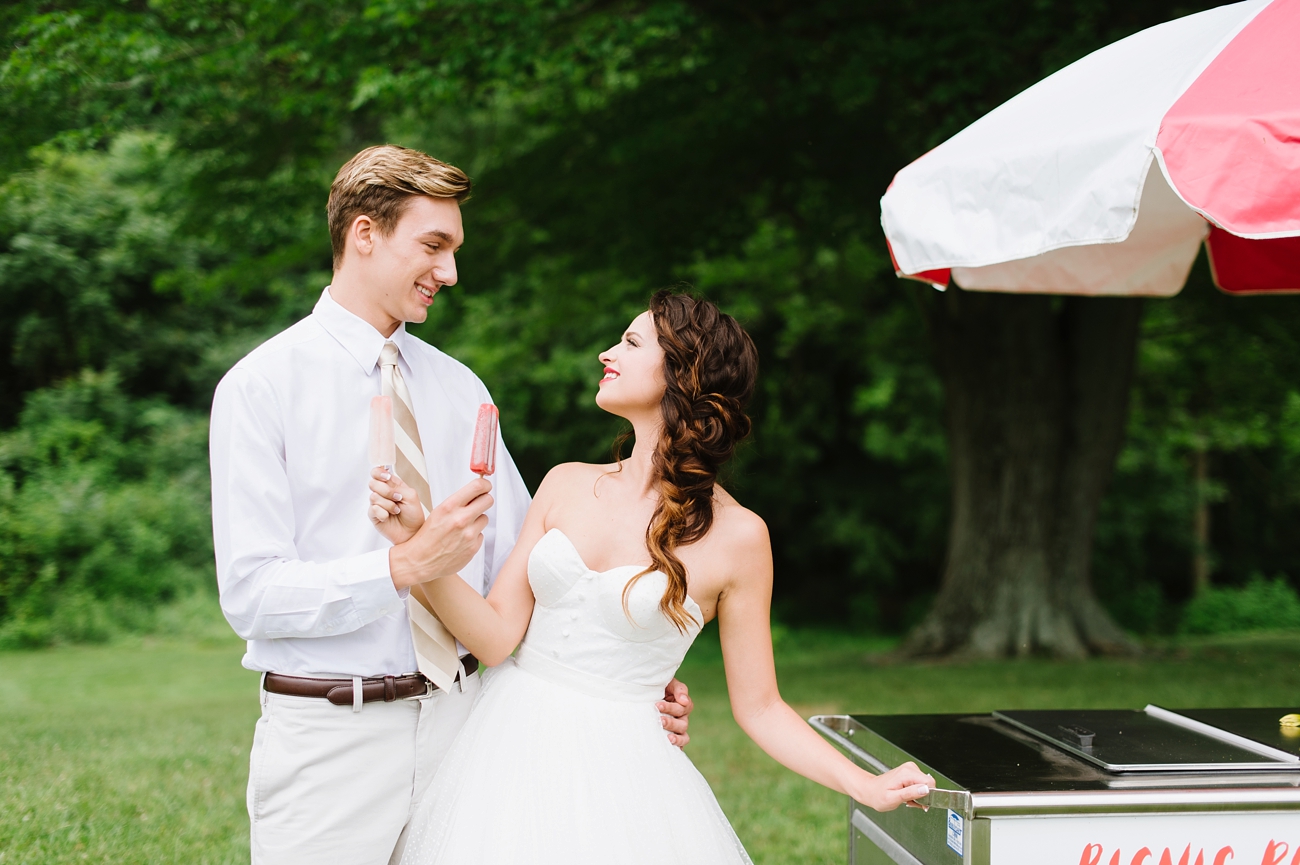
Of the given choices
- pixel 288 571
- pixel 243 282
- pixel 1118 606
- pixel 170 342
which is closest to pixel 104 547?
pixel 170 342

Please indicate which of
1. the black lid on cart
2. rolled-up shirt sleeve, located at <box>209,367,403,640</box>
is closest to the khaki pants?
rolled-up shirt sleeve, located at <box>209,367,403,640</box>

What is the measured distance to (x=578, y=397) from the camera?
1906 cm

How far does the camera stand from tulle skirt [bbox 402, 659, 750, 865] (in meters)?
2.52

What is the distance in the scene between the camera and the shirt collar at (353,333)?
267 centimetres

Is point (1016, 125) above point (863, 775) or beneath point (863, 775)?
above

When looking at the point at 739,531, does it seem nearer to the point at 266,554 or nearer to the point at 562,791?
the point at 562,791

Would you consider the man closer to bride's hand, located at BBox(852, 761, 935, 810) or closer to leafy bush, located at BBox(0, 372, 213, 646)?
bride's hand, located at BBox(852, 761, 935, 810)

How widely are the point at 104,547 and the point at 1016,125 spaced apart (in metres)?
15.5

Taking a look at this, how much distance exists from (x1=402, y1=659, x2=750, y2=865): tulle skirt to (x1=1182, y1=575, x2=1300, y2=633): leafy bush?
66.5ft

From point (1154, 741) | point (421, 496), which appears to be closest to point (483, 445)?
point (421, 496)

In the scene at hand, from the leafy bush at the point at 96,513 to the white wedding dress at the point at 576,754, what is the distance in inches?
543

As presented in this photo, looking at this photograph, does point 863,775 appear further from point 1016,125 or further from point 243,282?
point 243,282

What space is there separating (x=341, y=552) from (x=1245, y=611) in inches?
859

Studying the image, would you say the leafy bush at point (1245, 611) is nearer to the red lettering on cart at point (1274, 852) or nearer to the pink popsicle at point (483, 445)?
the red lettering on cart at point (1274, 852)
